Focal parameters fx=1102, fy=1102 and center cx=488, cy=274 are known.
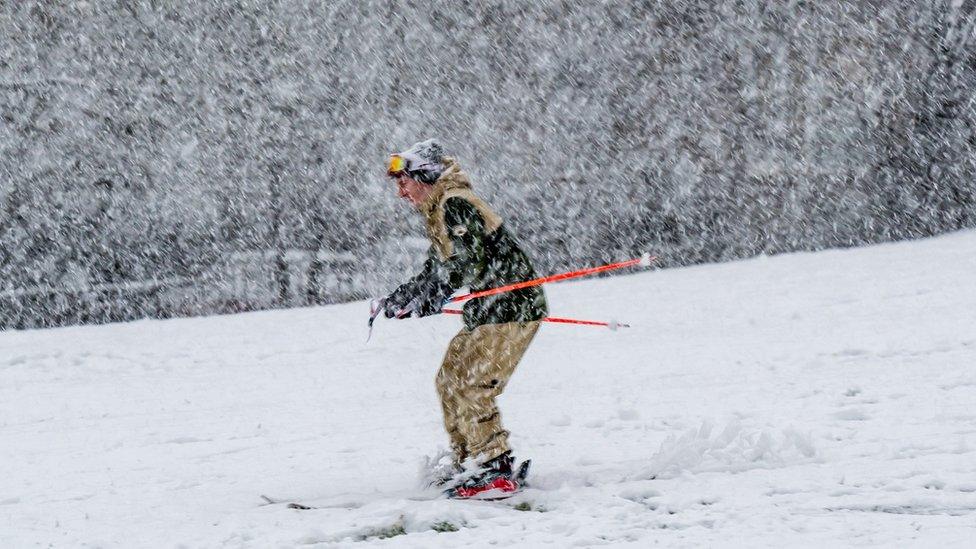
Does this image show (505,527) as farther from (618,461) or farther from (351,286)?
(351,286)

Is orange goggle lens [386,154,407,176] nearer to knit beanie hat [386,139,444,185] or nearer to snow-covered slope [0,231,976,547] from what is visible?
knit beanie hat [386,139,444,185]

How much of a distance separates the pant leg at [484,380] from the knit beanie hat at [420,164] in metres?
0.72

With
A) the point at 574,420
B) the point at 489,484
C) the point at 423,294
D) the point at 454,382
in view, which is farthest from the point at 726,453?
the point at 423,294

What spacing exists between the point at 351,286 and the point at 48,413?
4464 millimetres

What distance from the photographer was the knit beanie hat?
4.85 m

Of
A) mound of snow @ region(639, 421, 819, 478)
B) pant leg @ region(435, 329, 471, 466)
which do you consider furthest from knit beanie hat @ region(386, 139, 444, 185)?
mound of snow @ region(639, 421, 819, 478)

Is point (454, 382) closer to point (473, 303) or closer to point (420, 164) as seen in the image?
point (473, 303)

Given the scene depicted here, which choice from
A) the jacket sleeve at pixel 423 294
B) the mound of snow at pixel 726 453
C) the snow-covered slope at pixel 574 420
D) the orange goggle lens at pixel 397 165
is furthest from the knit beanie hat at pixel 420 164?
the mound of snow at pixel 726 453

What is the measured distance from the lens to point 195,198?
38.0 feet

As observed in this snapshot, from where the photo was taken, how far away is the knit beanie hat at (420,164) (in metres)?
4.85

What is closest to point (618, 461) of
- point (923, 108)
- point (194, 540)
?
point (194, 540)

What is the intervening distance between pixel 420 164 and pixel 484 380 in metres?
0.99

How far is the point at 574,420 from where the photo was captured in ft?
21.6

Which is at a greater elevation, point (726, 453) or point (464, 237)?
point (464, 237)
